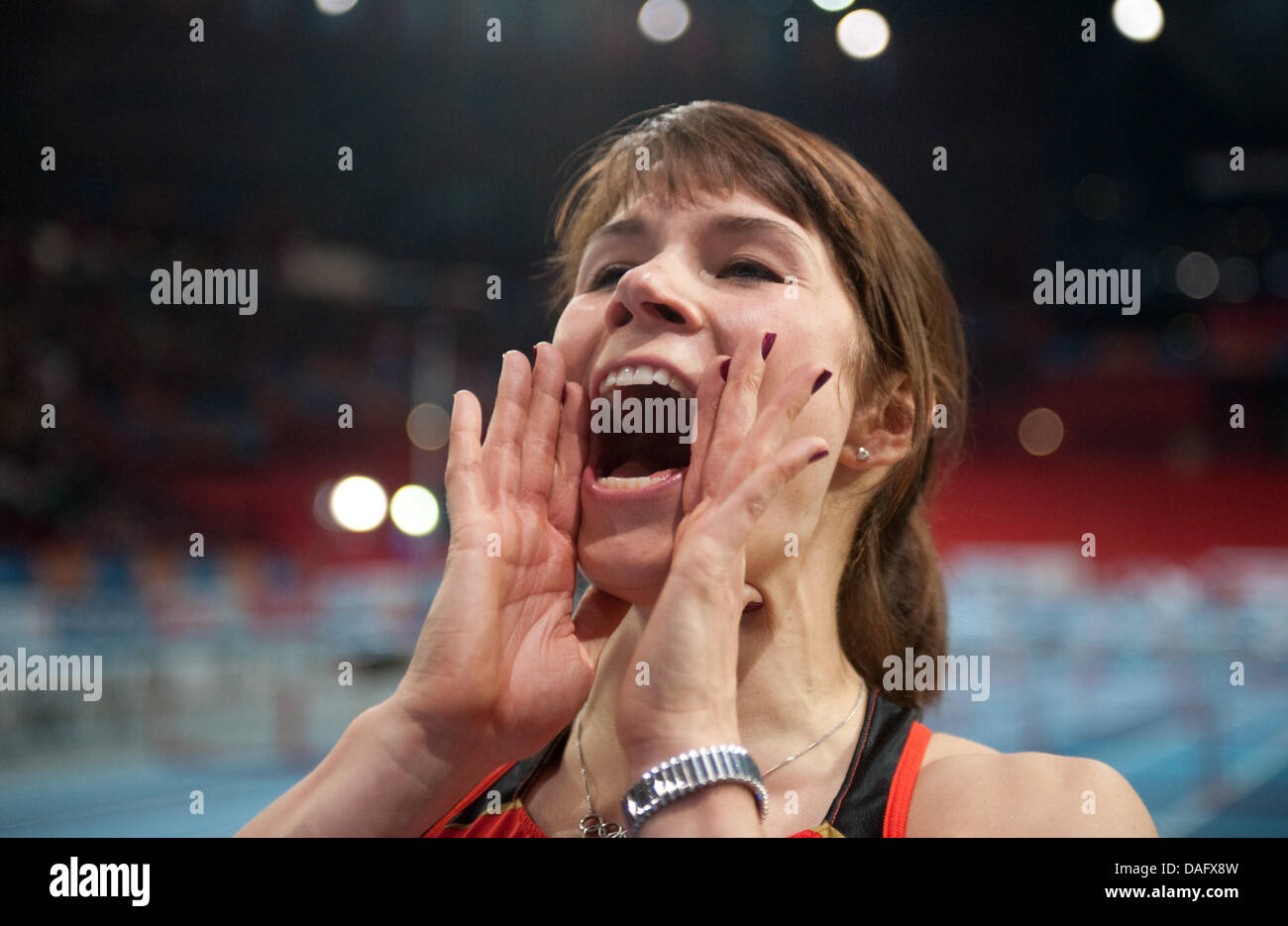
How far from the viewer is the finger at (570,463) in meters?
1.42

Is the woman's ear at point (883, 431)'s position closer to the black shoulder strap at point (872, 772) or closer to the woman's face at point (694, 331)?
the woman's face at point (694, 331)

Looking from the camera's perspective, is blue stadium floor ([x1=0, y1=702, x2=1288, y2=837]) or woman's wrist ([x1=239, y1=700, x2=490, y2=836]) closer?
woman's wrist ([x1=239, y1=700, x2=490, y2=836])

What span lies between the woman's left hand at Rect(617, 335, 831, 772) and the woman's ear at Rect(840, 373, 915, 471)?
12.0 inches

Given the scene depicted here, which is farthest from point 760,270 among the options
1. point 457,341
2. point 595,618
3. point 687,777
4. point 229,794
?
point 229,794

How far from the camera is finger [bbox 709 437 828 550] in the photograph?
116 centimetres

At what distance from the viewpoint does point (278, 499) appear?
6.75 metres

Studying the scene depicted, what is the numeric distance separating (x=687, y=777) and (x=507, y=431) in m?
0.55

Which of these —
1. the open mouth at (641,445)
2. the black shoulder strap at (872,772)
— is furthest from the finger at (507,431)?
the black shoulder strap at (872,772)

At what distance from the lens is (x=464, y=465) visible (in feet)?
4.43

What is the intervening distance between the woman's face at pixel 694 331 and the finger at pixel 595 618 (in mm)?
87

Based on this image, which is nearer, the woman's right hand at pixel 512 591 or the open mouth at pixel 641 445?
the woman's right hand at pixel 512 591

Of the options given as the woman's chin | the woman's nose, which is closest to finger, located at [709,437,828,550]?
the woman's chin

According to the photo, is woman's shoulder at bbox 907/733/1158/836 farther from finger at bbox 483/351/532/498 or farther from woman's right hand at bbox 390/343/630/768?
finger at bbox 483/351/532/498
